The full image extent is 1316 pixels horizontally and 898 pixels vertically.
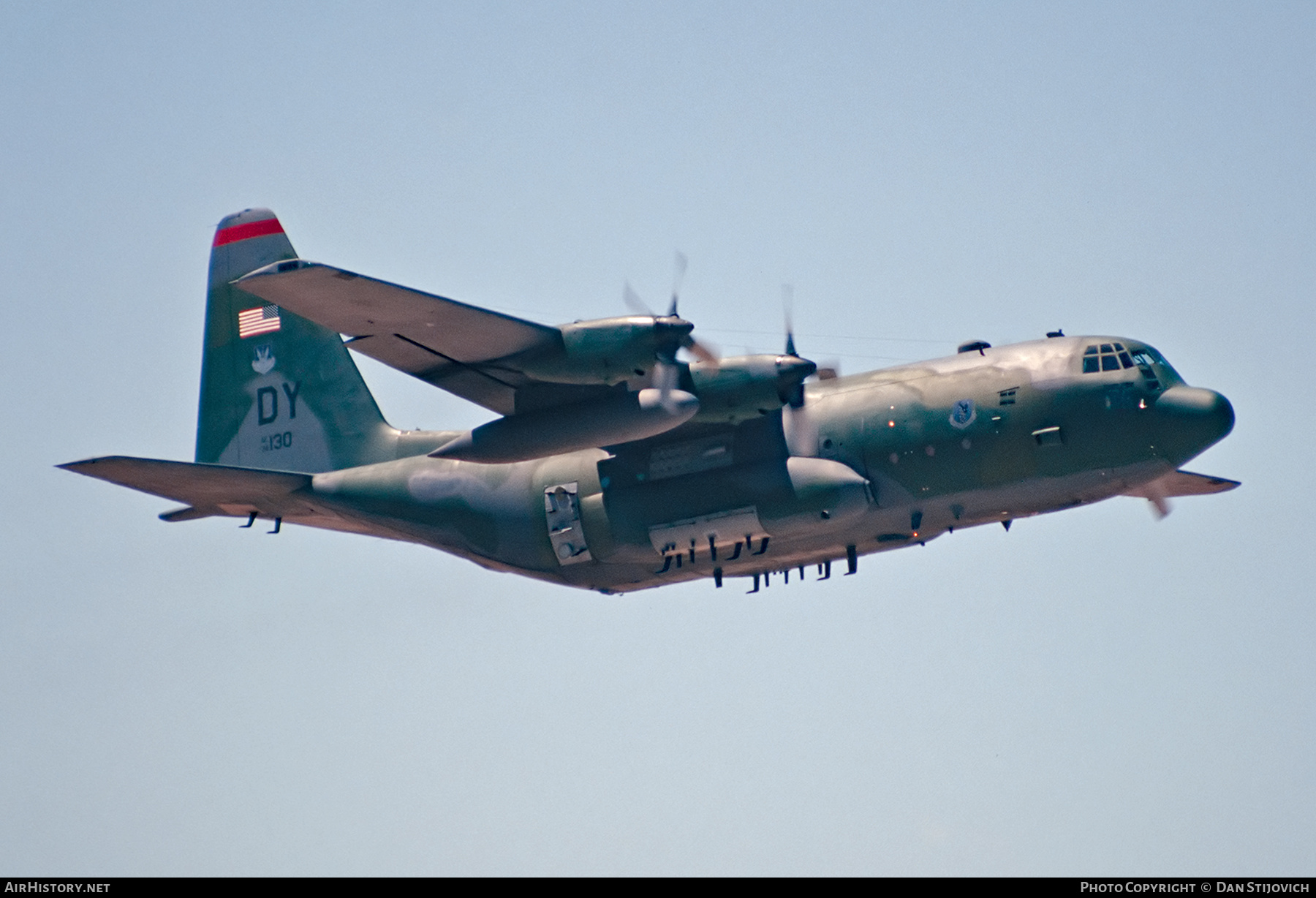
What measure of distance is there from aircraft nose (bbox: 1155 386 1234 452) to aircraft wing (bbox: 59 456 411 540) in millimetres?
12972

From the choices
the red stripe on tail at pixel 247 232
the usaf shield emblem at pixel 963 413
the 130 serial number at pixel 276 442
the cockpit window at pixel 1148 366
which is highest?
the red stripe on tail at pixel 247 232

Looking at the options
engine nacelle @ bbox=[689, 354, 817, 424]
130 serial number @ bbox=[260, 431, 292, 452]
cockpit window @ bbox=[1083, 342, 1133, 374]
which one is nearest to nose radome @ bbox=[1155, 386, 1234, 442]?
cockpit window @ bbox=[1083, 342, 1133, 374]

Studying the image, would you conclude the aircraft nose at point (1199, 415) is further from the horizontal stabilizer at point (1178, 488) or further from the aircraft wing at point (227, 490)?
the aircraft wing at point (227, 490)

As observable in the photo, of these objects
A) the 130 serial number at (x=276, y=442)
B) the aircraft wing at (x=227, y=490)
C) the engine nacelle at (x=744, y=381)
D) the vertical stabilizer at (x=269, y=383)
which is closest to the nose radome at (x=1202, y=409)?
the engine nacelle at (x=744, y=381)

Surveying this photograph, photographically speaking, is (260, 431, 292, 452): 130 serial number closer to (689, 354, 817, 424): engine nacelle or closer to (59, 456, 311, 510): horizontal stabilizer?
(59, 456, 311, 510): horizontal stabilizer

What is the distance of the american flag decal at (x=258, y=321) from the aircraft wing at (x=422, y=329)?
6.96 meters

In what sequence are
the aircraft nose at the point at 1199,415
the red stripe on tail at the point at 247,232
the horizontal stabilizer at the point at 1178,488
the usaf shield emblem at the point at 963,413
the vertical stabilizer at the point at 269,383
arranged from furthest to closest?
the red stripe on tail at the point at 247,232 → the vertical stabilizer at the point at 269,383 → the horizontal stabilizer at the point at 1178,488 → the usaf shield emblem at the point at 963,413 → the aircraft nose at the point at 1199,415

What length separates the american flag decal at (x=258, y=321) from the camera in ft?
105

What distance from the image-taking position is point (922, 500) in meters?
25.6

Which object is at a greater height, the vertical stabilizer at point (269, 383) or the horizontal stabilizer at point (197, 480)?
the vertical stabilizer at point (269, 383)

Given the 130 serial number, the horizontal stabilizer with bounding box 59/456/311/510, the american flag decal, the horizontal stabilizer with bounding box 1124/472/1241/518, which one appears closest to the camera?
the horizontal stabilizer with bounding box 59/456/311/510

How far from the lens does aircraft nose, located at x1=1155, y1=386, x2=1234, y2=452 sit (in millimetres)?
24547

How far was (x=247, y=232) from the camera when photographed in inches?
1300

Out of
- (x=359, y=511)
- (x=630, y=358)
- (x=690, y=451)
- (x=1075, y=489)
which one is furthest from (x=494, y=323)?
(x=1075, y=489)
